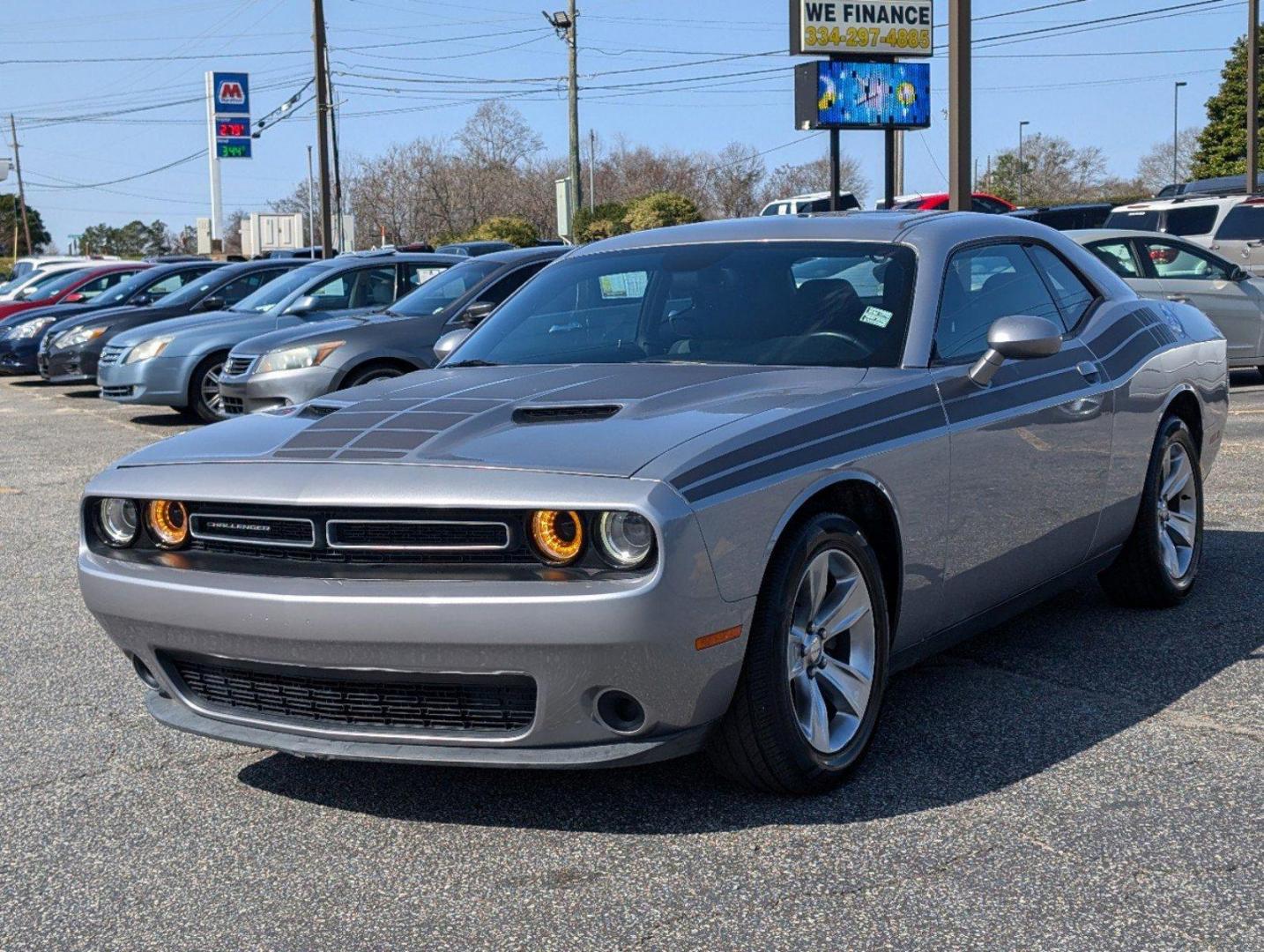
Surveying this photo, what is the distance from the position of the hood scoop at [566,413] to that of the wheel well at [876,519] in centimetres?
56

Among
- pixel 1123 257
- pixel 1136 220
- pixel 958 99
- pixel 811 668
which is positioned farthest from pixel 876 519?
pixel 1136 220

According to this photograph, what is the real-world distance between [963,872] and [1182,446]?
3.16 m

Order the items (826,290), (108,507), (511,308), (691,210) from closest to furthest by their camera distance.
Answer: (108,507)
(826,290)
(511,308)
(691,210)

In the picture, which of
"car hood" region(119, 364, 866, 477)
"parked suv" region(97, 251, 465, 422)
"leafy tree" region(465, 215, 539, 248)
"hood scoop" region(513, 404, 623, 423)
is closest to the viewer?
"car hood" region(119, 364, 866, 477)

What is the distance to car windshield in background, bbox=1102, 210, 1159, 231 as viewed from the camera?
2007 cm

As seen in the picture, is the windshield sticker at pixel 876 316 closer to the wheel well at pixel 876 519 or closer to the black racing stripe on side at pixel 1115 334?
the wheel well at pixel 876 519

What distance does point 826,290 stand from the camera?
15.9 feet

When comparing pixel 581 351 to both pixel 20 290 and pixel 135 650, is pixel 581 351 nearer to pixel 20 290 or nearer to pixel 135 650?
pixel 135 650

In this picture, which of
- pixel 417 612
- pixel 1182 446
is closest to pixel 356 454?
pixel 417 612

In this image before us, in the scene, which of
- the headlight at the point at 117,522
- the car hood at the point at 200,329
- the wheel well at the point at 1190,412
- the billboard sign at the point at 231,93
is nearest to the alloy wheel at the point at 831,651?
the headlight at the point at 117,522

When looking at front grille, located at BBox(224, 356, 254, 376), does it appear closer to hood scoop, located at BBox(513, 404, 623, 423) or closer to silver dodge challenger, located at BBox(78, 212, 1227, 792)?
silver dodge challenger, located at BBox(78, 212, 1227, 792)

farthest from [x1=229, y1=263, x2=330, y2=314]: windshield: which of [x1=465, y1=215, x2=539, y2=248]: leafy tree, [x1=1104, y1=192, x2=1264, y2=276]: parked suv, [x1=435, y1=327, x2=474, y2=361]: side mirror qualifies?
[x1=465, y1=215, x2=539, y2=248]: leafy tree

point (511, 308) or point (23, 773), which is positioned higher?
point (511, 308)

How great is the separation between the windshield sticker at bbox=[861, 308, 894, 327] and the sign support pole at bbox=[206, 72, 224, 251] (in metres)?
53.7
